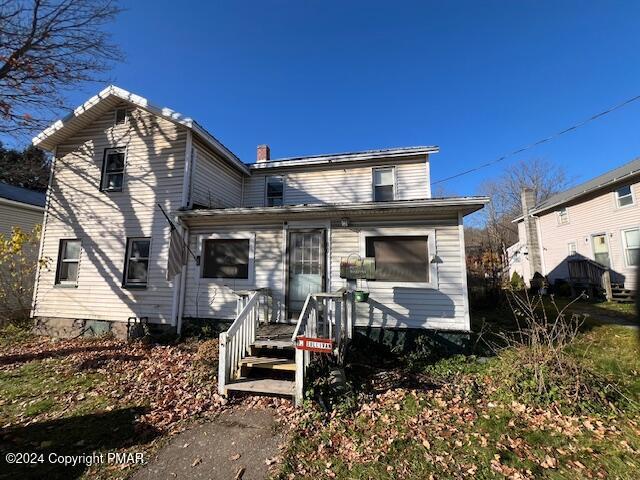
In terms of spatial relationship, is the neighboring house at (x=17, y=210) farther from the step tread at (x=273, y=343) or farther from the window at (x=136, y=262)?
the step tread at (x=273, y=343)

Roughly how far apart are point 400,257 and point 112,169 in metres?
9.65

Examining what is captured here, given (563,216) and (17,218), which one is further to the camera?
Answer: (563,216)

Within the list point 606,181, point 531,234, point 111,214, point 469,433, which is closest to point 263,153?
point 111,214

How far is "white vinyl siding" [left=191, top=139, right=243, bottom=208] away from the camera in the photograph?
10.6 meters

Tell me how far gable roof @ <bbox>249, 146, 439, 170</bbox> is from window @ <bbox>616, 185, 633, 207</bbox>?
31.7ft

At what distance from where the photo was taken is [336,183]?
13.0m

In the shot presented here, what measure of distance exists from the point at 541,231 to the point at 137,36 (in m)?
22.8

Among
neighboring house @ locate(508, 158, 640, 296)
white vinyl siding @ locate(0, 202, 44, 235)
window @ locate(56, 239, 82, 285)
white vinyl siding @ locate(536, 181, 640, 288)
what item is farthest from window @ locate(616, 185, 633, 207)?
white vinyl siding @ locate(0, 202, 44, 235)

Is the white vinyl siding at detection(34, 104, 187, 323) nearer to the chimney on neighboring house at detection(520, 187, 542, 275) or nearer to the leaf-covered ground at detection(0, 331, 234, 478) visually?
the leaf-covered ground at detection(0, 331, 234, 478)

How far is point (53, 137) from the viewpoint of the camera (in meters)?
11.4

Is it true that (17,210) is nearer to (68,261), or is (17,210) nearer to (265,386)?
(68,261)

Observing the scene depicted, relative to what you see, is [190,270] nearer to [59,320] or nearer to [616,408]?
[59,320]

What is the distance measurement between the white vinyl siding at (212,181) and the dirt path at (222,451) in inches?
266

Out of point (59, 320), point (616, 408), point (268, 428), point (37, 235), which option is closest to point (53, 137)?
point (37, 235)
